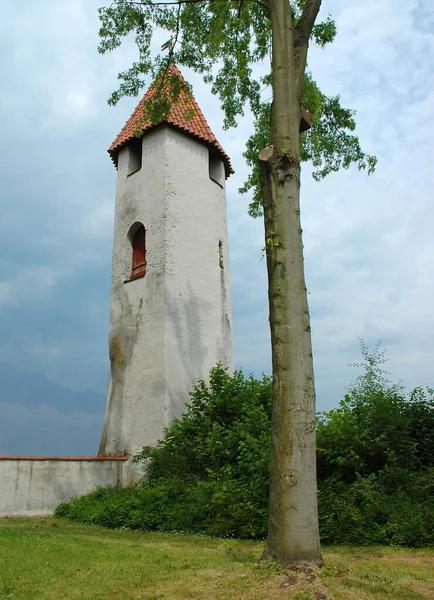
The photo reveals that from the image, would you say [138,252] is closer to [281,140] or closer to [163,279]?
[163,279]

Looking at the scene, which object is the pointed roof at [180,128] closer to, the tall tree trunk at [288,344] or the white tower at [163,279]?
the white tower at [163,279]

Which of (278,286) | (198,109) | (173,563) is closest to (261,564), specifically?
(173,563)

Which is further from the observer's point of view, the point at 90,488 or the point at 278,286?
the point at 90,488

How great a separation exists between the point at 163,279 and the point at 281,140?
9.44 metres

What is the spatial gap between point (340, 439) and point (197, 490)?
126 inches

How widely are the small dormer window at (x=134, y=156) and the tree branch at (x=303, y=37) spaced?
1063cm

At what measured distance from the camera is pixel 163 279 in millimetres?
15594

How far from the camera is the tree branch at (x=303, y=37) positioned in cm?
744

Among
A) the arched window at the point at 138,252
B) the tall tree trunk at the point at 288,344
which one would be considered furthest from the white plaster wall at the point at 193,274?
the tall tree trunk at the point at 288,344

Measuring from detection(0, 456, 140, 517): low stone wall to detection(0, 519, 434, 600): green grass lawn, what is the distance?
13.8 feet

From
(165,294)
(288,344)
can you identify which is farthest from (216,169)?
(288,344)

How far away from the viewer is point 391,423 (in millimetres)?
9758

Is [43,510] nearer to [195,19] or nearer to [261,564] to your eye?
[261,564]

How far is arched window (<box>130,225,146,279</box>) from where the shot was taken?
16.8m
